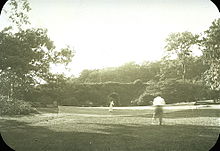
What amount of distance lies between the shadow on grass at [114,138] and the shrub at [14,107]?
258 mm

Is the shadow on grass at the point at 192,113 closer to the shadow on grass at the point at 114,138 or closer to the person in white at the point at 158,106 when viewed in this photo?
the person in white at the point at 158,106

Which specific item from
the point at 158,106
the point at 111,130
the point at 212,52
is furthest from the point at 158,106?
the point at 212,52

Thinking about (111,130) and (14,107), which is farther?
(14,107)

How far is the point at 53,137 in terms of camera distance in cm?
698

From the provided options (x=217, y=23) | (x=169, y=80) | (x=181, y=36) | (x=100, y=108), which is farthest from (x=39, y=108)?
(x=217, y=23)

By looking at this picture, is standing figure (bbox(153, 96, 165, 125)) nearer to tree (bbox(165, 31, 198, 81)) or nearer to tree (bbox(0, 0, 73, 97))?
tree (bbox(165, 31, 198, 81))

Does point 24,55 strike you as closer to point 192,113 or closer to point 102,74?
point 102,74

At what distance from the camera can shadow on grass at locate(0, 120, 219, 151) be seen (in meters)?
6.75

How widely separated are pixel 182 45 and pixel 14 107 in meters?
3.90

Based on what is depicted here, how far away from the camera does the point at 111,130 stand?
22.9ft

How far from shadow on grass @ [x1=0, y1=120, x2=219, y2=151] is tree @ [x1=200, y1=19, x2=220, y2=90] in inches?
40.9

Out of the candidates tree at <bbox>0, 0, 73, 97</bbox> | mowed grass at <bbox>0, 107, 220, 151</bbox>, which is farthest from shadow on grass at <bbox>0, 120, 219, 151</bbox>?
tree at <bbox>0, 0, 73, 97</bbox>

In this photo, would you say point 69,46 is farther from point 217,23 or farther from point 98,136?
point 217,23

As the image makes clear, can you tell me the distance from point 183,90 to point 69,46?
2.65 metres
